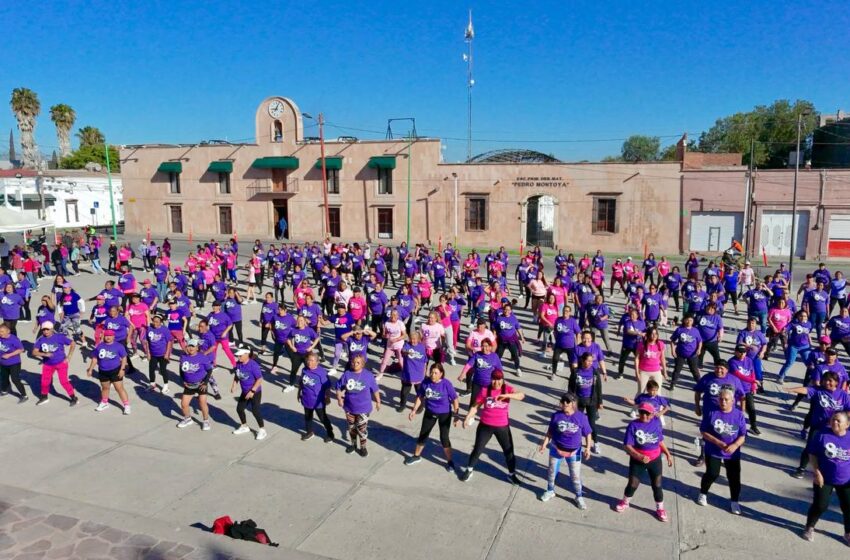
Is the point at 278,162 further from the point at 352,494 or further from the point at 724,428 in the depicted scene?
the point at 724,428

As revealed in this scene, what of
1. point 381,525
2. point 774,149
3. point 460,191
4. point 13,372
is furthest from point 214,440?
point 774,149

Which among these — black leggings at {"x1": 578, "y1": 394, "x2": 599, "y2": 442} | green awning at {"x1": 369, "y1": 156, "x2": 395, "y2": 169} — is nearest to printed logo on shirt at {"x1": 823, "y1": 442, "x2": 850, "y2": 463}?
black leggings at {"x1": 578, "y1": 394, "x2": 599, "y2": 442}

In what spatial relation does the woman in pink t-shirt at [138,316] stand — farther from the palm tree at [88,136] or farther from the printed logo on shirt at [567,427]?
the palm tree at [88,136]

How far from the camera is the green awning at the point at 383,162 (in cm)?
3872

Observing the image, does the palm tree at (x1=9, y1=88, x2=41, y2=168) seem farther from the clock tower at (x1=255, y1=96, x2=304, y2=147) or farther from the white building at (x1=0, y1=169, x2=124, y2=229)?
the clock tower at (x1=255, y1=96, x2=304, y2=147)

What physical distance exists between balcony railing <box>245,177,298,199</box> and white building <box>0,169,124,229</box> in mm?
13548

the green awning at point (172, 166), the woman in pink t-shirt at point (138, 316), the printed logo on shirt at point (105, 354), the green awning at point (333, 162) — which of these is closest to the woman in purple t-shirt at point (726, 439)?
the printed logo on shirt at point (105, 354)

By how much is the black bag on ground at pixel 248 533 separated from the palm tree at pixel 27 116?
66.5 meters

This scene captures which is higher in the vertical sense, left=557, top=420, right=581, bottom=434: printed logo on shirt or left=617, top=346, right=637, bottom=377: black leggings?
left=557, top=420, right=581, bottom=434: printed logo on shirt

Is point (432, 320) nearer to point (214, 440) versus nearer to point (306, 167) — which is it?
point (214, 440)

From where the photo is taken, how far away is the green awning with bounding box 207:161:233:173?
42.4m

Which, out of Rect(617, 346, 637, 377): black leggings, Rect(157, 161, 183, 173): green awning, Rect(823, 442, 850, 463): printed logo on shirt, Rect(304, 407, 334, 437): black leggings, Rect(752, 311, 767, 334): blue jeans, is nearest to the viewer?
Rect(823, 442, 850, 463): printed logo on shirt

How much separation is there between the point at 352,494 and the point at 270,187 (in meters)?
37.3

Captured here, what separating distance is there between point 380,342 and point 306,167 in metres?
29.1
